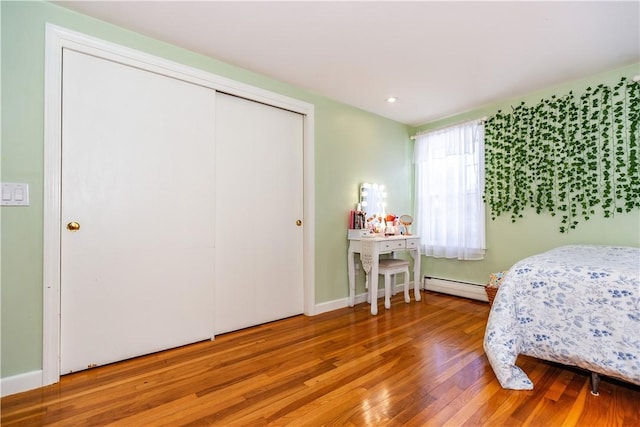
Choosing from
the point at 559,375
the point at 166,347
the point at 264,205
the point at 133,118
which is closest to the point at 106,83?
the point at 133,118

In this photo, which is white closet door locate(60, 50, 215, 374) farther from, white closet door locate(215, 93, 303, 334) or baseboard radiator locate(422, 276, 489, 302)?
baseboard radiator locate(422, 276, 489, 302)

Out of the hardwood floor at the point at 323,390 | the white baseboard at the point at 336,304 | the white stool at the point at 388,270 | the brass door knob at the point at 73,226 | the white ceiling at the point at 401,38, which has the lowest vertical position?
the hardwood floor at the point at 323,390

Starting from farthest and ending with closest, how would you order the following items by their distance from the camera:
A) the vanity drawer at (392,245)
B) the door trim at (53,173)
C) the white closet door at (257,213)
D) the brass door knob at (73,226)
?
the vanity drawer at (392,245) → the white closet door at (257,213) → the brass door knob at (73,226) → the door trim at (53,173)

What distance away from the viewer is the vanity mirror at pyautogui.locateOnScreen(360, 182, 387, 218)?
140 inches

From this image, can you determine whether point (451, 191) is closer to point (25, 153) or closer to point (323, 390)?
point (323, 390)

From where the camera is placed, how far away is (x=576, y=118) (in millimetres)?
2869

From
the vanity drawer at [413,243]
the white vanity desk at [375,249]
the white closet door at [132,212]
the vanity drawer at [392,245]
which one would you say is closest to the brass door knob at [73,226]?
the white closet door at [132,212]

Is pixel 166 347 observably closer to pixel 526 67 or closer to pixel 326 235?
pixel 326 235

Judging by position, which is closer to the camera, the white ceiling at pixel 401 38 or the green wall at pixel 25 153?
the green wall at pixel 25 153

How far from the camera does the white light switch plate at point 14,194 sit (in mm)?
1713

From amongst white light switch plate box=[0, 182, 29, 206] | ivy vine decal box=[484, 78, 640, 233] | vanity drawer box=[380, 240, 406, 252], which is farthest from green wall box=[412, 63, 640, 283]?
white light switch plate box=[0, 182, 29, 206]

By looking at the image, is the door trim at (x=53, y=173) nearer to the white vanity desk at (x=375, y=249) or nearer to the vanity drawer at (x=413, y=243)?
the white vanity desk at (x=375, y=249)

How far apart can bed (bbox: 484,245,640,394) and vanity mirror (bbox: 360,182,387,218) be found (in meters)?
1.79

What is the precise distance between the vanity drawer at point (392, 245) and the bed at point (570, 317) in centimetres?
133
